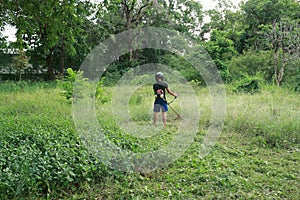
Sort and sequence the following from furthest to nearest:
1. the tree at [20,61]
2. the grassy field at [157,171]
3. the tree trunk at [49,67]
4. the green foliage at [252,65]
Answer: the tree trunk at [49,67] < the tree at [20,61] < the green foliage at [252,65] < the grassy field at [157,171]

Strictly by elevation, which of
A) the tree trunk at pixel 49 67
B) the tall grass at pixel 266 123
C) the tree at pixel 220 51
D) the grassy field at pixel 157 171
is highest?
the tree at pixel 220 51

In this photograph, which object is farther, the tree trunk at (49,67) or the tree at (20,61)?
the tree trunk at (49,67)

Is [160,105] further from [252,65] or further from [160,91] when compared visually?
[252,65]

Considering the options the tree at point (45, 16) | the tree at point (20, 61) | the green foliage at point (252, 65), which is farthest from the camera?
the tree at point (20, 61)

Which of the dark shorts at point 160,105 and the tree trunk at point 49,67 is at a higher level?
the tree trunk at point 49,67

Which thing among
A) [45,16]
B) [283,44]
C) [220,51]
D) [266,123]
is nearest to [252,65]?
[220,51]

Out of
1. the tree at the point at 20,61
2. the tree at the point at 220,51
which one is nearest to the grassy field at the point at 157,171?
the tree at the point at 220,51

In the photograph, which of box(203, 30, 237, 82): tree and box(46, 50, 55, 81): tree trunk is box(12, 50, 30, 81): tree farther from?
box(203, 30, 237, 82): tree

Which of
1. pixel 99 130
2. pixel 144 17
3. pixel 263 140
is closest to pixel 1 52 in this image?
pixel 144 17

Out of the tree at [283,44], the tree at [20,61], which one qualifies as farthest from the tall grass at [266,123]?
the tree at [20,61]

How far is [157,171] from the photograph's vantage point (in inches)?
141

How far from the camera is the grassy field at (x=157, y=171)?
2.88 metres

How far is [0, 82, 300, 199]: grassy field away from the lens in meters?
2.88

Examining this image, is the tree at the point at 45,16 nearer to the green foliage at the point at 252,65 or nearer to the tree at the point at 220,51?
the tree at the point at 220,51
